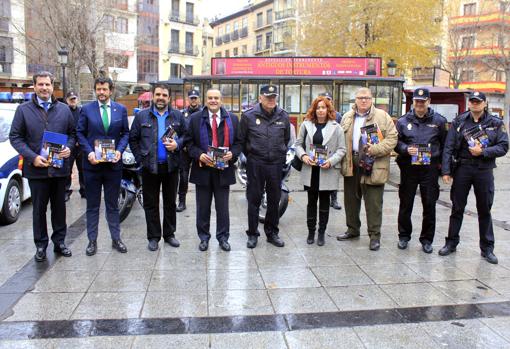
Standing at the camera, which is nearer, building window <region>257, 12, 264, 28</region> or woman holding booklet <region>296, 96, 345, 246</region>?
woman holding booklet <region>296, 96, 345, 246</region>

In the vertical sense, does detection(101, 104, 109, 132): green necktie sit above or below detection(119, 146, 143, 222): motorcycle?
above

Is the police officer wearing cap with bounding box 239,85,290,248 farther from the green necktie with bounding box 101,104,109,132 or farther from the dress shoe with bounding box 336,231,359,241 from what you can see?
the green necktie with bounding box 101,104,109,132

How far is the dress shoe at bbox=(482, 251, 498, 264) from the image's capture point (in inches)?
193

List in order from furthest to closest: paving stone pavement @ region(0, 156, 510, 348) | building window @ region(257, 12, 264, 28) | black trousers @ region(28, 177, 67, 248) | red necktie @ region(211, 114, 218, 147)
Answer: building window @ region(257, 12, 264, 28)
red necktie @ region(211, 114, 218, 147)
black trousers @ region(28, 177, 67, 248)
paving stone pavement @ region(0, 156, 510, 348)

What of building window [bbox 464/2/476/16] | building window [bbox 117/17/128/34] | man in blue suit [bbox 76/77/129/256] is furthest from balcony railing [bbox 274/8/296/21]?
man in blue suit [bbox 76/77/129/256]

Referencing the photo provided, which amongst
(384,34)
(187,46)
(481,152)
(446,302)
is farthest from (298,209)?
(187,46)

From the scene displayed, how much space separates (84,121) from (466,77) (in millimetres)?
37005

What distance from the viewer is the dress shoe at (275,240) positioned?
17.8ft

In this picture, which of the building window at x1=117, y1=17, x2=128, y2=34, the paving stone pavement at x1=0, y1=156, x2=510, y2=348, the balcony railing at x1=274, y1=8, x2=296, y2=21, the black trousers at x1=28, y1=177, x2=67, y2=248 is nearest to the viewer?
the paving stone pavement at x1=0, y1=156, x2=510, y2=348

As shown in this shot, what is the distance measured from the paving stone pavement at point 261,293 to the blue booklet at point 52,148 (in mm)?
1066

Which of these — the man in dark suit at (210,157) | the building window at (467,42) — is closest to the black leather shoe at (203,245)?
the man in dark suit at (210,157)

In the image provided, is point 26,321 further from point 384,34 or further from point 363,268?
point 384,34

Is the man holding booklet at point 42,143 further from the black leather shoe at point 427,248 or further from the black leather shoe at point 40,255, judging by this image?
the black leather shoe at point 427,248

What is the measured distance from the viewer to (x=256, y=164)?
5246 mm
